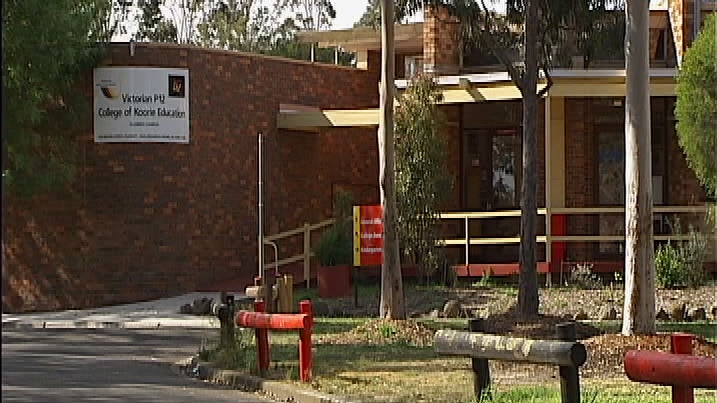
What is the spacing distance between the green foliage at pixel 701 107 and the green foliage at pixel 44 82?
1141 cm

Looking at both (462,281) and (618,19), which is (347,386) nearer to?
(618,19)

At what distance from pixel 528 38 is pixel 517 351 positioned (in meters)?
9.26

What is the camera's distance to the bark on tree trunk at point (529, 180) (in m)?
18.8

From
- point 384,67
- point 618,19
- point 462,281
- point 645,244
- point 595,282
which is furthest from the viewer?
point 462,281

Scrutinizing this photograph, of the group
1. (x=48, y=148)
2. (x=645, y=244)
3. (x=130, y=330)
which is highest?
(x=48, y=148)

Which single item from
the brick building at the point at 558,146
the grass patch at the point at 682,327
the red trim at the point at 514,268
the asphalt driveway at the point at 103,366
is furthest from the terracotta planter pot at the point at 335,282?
the grass patch at the point at 682,327

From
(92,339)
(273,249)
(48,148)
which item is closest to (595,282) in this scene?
(273,249)

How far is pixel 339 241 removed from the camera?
26.4 m

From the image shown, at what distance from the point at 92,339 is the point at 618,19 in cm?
948

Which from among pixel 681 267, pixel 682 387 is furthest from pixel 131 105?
pixel 682 387

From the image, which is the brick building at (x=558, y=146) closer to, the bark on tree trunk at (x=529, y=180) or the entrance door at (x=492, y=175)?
the entrance door at (x=492, y=175)

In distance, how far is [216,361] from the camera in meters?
15.9

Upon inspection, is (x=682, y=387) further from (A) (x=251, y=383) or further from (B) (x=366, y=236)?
(B) (x=366, y=236)

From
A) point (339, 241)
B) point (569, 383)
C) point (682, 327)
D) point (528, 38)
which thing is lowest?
point (682, 327)
